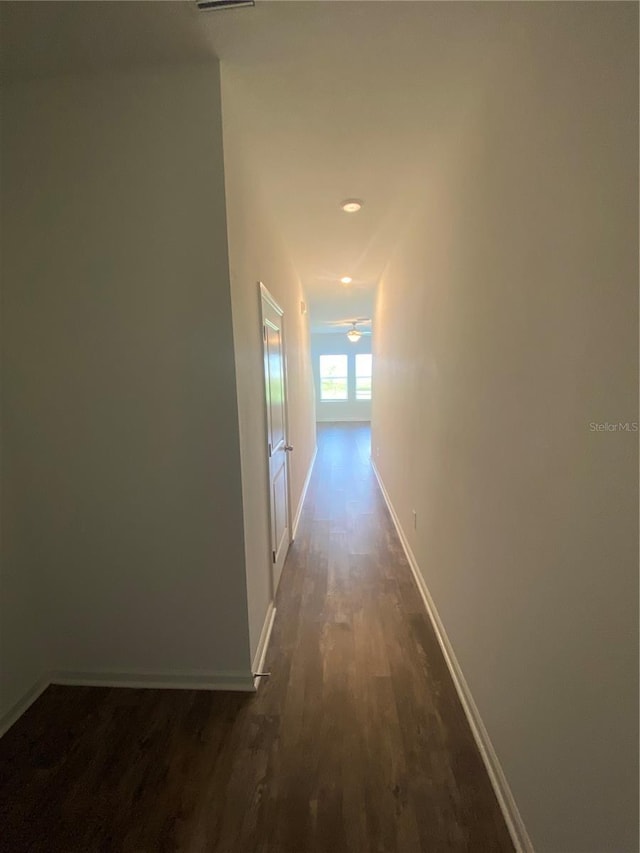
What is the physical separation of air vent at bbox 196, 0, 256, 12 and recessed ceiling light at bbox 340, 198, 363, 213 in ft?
4.65

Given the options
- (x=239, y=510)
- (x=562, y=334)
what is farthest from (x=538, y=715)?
(x=239, y=510)

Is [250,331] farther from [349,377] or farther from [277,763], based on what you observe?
[349,377]

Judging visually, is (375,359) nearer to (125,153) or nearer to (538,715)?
(125,153)

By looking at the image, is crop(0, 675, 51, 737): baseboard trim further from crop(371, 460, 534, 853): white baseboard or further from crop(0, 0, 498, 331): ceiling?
crop(0, 0, 498, 331): ceiling

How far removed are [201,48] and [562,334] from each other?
1.64 m

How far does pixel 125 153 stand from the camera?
1.61 meters

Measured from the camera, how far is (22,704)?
1.82m

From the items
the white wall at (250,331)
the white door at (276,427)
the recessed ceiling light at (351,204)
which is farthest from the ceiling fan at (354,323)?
the white wall at (250,331)

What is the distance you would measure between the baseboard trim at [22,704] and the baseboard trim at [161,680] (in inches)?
2.0

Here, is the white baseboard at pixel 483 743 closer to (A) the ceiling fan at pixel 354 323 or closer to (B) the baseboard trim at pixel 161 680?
(B) the baseboard trim at pixel 161 680

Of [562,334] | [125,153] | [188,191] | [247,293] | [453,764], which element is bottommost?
[453,764]

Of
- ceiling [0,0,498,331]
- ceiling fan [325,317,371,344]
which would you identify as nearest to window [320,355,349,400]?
ceiling fan [325,317,371,344]

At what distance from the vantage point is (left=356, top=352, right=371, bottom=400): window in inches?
435

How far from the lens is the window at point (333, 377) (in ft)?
36.3
